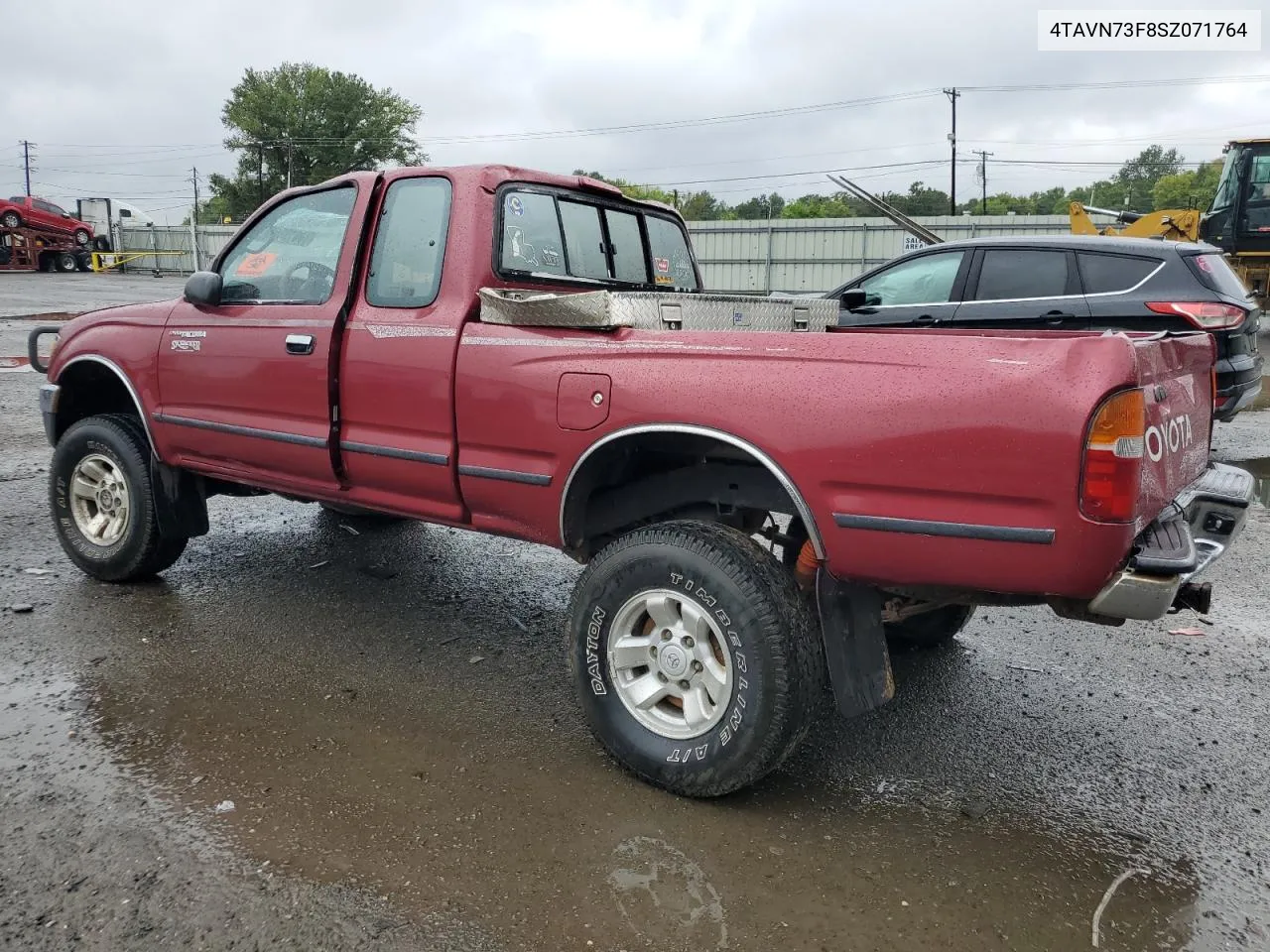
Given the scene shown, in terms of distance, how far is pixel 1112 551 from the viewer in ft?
7.71

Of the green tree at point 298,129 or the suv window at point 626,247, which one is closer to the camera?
the suv window at point 626,247

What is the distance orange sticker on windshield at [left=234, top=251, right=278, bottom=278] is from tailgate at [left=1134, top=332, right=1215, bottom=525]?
3.47m

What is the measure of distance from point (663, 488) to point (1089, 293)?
4.92 meters

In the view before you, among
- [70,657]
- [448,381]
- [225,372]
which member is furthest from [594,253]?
[70,657]

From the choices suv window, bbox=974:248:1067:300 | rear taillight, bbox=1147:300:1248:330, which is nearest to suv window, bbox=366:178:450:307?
suv window, bbox=974:248:1067:300

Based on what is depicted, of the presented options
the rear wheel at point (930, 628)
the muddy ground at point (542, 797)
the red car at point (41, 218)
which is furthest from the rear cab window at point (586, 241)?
the red car at point (41, 218)

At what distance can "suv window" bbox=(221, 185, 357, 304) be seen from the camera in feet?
13.1

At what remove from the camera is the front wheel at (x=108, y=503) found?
15.0ft

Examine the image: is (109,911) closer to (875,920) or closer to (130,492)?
(875,920)

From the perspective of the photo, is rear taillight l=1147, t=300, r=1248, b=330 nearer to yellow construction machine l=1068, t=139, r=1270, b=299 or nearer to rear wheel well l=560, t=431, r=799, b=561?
rear wheel well l=560, t=431, r=799, b=561

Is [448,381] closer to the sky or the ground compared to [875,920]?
Result: closer to the sky

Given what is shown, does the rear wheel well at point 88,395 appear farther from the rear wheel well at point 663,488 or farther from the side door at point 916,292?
the side door at point 916,292

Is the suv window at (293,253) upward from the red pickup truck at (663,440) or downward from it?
upward

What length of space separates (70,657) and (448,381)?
1962 mm
